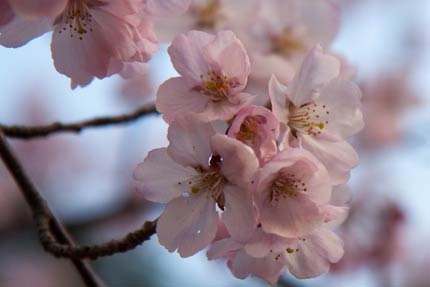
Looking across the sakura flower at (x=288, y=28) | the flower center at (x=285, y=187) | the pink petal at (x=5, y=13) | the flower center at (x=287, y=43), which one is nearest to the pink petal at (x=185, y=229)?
the flower center at (x=285, y=187)

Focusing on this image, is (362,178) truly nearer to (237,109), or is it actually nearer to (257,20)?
(257,20)

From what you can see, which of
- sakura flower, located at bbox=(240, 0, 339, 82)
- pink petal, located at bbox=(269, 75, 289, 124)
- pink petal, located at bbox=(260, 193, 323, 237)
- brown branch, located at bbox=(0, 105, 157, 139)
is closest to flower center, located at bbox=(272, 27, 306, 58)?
sakura flower, located at bbox=(240, 0, 339, 82)

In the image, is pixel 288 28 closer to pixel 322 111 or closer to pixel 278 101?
pixel 322 111

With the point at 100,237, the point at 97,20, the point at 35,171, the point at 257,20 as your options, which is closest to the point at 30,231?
the point at 100,237

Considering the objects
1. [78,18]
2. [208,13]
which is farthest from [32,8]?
[208,13]

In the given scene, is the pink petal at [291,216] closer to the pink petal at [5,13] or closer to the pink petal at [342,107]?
the pink petal at [342,107]

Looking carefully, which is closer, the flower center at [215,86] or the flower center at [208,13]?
the flower center at [215,86]
